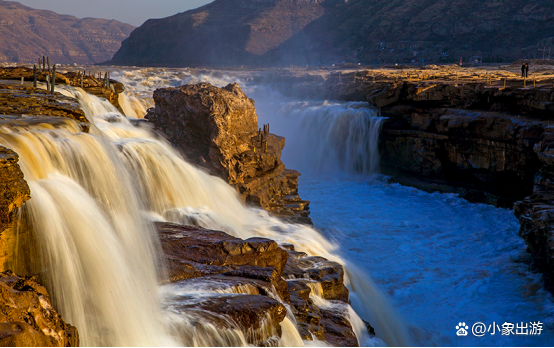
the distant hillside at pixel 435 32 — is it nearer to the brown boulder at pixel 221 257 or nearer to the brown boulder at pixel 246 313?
the brown boulder at pixel 221 257

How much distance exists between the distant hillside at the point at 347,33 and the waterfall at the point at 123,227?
181 ft

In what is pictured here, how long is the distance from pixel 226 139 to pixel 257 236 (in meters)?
4.11

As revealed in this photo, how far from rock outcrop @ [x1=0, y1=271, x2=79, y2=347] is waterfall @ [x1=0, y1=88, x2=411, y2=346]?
52cm

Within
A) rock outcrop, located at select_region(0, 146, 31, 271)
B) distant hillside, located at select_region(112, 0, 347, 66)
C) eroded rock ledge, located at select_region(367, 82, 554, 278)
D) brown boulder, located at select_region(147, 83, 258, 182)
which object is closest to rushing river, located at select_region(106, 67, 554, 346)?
eroded rock ledge, located at select_region(367, 82, 554, 278)

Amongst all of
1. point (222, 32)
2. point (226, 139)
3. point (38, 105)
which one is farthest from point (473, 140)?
point (222, 32)

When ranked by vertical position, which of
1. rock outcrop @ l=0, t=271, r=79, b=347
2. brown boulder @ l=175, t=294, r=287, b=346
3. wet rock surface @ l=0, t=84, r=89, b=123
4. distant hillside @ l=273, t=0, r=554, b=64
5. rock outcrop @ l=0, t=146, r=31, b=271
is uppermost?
distant hillside @ l=273, t=0, r=554, b=64

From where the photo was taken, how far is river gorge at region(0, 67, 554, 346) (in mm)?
6125

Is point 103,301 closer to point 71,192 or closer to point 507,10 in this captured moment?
point 71,192

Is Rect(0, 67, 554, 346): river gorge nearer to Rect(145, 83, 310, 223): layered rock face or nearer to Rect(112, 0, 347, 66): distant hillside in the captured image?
Rect(145, 83, 310, 223): layered rock face

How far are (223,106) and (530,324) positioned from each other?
1015 cm

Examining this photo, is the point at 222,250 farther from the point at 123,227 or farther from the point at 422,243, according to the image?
the point at 422,243

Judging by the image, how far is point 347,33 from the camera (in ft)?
300

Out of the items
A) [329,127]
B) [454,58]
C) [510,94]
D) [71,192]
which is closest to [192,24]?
[454,58]

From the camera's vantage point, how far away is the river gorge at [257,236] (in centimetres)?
612
